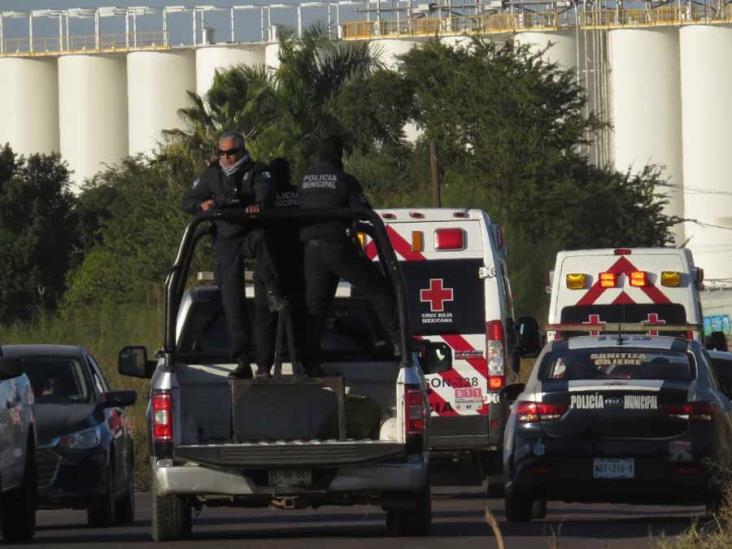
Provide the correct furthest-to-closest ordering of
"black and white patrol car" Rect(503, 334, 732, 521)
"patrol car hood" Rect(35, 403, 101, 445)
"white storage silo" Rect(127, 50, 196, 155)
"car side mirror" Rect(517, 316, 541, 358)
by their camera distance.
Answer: "white storage silo" Rect(127, 50, 196, 155) < "car side mirror" Rect(517, 316, 541, 358) < "patrol car hood" Rect(35, 403, 101, 445) < "black and white patrol car" Rect(503, 334, 732, 521)

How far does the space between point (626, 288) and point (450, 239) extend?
5005 millimetres

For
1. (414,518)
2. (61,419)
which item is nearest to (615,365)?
(414,518)

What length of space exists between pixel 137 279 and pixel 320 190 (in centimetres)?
5330

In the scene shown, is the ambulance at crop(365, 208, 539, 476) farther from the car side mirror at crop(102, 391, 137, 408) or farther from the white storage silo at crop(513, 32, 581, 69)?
the white storage silo at crop(513, 32, 581, 69)

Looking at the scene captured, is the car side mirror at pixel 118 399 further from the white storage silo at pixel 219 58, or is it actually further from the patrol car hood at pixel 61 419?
the white storage silo at pixel 219 58

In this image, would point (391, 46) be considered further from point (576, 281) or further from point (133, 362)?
point (133, 362)

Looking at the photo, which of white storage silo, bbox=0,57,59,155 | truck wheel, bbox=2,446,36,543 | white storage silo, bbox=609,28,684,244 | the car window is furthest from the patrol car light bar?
white storage silo, bbox=0,57,59,155

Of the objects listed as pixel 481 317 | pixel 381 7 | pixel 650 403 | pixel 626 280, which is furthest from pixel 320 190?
pixel 381 7

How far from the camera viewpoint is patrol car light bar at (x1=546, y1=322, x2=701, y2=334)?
855 inches

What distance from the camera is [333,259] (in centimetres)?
1411

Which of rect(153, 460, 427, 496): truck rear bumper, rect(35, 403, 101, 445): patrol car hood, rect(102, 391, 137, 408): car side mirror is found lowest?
rect(153, 460, 427, 496): truck rear bumper

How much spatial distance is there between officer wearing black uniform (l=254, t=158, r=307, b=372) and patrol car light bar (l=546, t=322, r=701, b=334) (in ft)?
26.3

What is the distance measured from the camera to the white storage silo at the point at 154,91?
112 meters

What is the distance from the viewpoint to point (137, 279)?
6725cm
